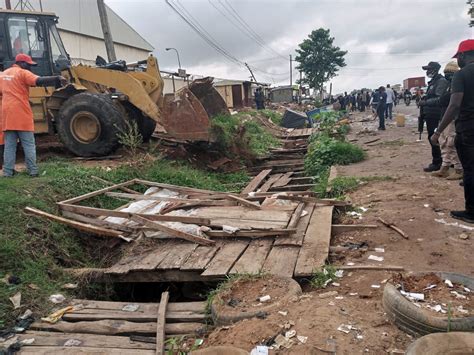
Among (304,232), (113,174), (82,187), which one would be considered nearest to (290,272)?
(304,232)

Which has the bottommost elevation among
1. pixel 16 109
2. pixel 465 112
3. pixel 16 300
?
pixel 16 300

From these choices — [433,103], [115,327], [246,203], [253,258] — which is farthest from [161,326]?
[433,103]

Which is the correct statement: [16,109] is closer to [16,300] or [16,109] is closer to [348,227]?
[16,300]

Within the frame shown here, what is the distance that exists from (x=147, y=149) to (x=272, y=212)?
468cm

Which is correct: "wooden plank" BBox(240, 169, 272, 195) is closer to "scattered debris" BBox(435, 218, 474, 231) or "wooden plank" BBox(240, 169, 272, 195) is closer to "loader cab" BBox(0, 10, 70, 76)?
"scattered debris" BBox(435, 218, 474, 231)

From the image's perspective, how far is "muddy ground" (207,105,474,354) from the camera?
8.71 feet

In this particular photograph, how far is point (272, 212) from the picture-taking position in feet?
17.9

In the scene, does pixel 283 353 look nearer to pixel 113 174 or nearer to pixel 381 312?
pixel 381 312

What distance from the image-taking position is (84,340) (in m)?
3.30

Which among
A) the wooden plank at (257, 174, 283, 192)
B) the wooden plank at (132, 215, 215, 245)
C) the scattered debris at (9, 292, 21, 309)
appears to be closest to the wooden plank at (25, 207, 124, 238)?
the wooden plank at (132, 215, 215, 245)

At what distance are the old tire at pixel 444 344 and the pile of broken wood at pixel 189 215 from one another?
7.95 feet

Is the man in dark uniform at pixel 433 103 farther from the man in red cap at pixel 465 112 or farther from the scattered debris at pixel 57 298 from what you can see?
the scattered debris at pixel 57 298

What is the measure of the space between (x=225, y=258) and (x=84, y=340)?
158 cm

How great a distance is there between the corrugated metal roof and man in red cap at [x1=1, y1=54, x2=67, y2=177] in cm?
2155
